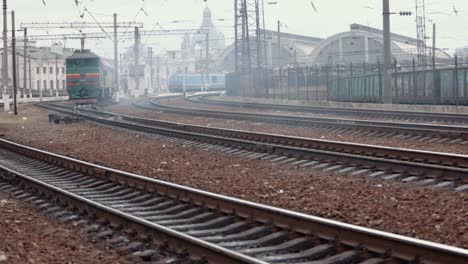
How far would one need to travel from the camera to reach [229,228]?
26.5 ft

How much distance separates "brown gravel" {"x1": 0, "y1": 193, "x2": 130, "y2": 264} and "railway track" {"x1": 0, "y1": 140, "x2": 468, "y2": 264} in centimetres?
55

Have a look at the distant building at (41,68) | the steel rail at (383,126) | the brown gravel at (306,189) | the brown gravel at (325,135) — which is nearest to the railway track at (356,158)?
the brown gravel at (306,189)

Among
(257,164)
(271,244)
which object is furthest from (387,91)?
(271,244)

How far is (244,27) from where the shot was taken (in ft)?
180

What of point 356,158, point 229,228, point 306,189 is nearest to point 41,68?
point 356,158

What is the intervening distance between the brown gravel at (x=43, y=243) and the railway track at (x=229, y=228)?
55 centimetres

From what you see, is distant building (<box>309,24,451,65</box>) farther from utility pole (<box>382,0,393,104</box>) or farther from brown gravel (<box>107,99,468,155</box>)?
brown gravel (<box>107,99,468,155</box>)

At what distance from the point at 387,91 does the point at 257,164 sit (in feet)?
57.0

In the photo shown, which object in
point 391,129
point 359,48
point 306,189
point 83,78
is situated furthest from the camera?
point 359,48

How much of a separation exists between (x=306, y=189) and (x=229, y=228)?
301 centimetres

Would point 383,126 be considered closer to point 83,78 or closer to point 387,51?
point 387,51

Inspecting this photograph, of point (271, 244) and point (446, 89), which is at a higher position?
point (446, 89)

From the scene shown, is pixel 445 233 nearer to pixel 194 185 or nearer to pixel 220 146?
pixel 194 185

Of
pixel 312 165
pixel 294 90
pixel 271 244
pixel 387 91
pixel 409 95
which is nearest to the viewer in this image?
pixel 271 244
